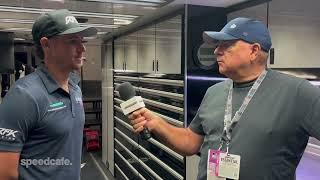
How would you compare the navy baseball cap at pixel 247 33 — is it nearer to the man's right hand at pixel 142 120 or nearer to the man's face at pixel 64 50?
the man's right hand at pixel 142 120

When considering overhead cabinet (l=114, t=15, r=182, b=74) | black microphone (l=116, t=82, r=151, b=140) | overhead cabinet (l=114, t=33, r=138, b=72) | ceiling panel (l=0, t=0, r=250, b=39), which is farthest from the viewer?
overhead cabinet (l=114, t=33, r=138, b=72)

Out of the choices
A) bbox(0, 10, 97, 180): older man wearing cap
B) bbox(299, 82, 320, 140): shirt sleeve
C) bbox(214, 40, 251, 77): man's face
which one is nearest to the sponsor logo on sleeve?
bbox(0, 10, 97, 180): older man wearing cap

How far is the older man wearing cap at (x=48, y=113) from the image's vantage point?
130cm

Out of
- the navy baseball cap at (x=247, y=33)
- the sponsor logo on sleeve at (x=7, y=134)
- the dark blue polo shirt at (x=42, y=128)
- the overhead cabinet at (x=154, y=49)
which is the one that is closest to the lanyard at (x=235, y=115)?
the navy baseball cap at (x=247, y=33)

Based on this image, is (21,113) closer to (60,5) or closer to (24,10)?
(60,5)

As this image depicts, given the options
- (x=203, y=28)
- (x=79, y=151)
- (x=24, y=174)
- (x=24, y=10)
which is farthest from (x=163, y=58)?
(x=24, y=174)

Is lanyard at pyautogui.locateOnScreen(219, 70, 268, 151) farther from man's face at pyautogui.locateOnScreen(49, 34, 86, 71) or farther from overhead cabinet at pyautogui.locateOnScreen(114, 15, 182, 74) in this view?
overhead cabinet at pyautogui.locateOnScreen(114, 15, 182, 74)

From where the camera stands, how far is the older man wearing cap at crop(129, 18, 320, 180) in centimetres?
135

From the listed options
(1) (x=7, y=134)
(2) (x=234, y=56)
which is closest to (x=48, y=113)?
(1) (x=7, y=134)

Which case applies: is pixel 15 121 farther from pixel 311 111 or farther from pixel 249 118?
pixel 311 111

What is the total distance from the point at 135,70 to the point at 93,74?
1291 mm

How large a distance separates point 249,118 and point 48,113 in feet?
2.86

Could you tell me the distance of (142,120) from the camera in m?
1.50

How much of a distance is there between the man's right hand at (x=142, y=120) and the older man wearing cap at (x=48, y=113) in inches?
10.9
